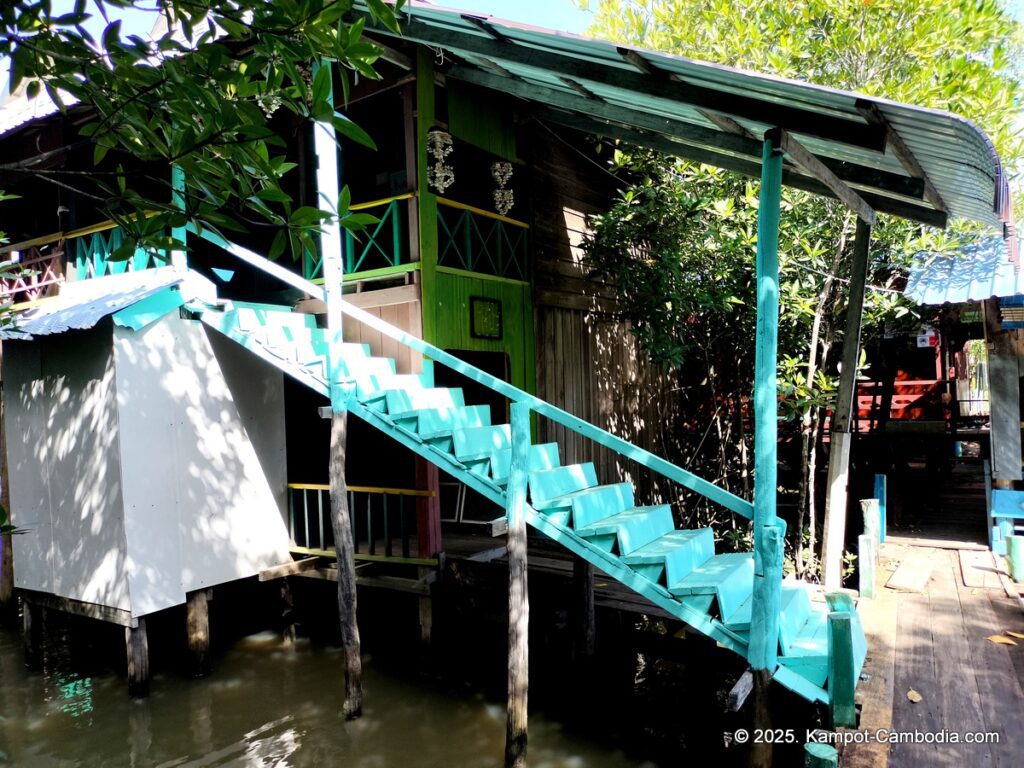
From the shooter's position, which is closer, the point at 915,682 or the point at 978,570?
the point at 915,682

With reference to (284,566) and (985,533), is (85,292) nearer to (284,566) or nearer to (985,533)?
(284,566)

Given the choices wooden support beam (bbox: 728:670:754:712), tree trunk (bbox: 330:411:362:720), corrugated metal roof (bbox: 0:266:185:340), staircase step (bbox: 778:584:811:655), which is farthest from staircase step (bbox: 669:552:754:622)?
corrugated metal roof (bbox: 0:266:185:340)

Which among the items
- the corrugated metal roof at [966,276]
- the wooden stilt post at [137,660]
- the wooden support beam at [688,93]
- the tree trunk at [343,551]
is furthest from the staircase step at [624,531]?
the wooden stilt post at [137,660]

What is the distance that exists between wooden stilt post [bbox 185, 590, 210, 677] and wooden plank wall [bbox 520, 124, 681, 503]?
420 cm

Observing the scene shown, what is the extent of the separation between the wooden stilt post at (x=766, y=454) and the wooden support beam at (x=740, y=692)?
46mm

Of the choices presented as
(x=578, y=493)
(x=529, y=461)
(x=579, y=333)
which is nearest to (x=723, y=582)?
(x=578, y=493)

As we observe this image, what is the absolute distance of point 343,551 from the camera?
19.6ft

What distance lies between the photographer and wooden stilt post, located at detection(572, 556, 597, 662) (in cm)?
609

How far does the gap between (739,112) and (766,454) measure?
1983mm

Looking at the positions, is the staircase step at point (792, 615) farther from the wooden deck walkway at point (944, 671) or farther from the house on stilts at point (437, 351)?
the wooden deck walkway at point (944, 671)

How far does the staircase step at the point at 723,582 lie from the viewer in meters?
4.36

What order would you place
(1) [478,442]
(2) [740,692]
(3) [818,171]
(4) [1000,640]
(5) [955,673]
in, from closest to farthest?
(2) [740,692] → (3) [818,171] → (5) [955,673] → (4) [1000,640] → (1) [478,442]

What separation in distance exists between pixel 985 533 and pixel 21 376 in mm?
11465

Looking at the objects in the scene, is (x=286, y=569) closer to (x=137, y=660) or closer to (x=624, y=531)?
(x=137, y=660)
